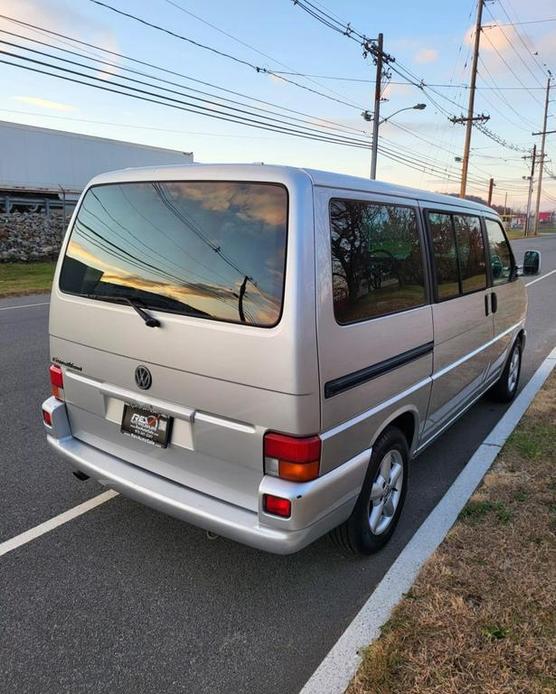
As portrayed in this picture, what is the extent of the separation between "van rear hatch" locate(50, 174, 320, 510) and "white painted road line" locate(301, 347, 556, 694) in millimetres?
713

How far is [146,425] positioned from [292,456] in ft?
2.72

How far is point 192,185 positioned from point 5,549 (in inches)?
85.8

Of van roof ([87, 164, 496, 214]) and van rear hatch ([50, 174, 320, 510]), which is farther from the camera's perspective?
van roof ([87, 164, 496, 214])

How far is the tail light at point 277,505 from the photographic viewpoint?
231 centimetres

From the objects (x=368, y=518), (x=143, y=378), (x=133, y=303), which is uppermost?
(x=133, y=303)

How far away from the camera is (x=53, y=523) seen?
10.6 feet

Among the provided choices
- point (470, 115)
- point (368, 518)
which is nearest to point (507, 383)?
point (368, 518)

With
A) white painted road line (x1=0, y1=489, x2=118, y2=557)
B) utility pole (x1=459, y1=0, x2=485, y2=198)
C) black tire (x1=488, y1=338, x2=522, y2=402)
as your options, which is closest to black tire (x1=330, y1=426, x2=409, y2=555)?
white painted road line (x1=0, y1=489, x2=118, y2=557)

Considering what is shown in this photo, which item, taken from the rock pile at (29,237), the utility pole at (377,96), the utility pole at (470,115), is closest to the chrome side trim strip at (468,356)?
the rock pile at (29,237)

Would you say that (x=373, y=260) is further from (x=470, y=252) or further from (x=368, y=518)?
(x=470, y=252)

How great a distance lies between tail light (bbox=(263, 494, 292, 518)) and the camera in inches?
91.1

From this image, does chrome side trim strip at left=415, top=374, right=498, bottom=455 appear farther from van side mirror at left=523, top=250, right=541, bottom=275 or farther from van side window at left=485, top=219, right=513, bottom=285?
van side mirror at left=523, top=250, right=541, bottom=275

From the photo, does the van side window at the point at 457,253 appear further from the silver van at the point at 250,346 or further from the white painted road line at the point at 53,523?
the white painted road line at the point at 53,523

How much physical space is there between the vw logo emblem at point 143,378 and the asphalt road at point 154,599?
0.98m
